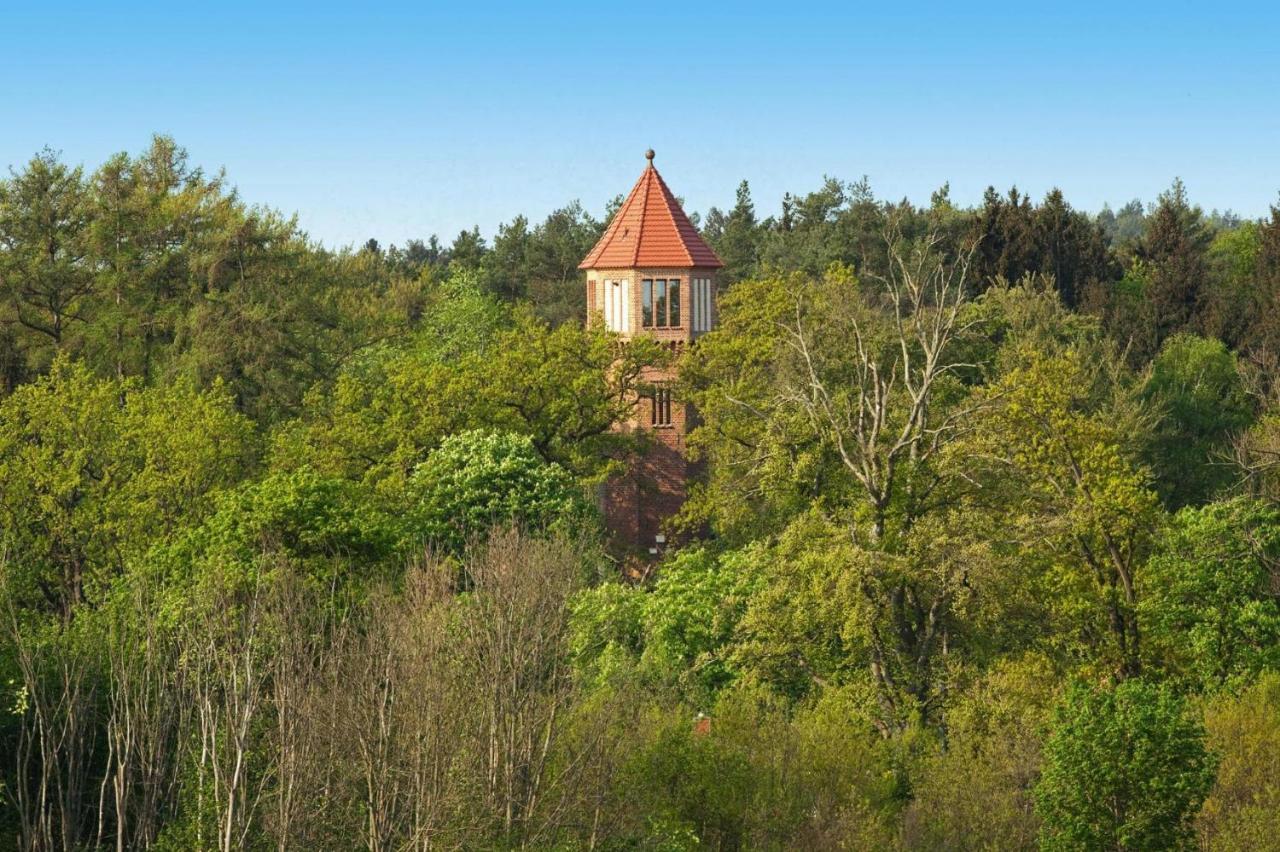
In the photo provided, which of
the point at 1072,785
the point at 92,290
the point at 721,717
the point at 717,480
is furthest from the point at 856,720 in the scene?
the point at 92,290

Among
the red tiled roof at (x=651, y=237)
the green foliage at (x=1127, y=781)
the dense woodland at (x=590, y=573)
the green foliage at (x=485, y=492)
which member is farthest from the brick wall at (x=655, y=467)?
the green foliage at (x=1127, y=781)

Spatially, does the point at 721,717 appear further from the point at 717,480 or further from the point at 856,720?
the point at 717,480

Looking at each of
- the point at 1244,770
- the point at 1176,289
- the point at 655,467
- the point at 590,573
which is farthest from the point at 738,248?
the point at 1244,770

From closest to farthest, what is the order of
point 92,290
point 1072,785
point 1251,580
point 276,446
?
point 1072,785, point 1251,580, point 276,446, point 92,290

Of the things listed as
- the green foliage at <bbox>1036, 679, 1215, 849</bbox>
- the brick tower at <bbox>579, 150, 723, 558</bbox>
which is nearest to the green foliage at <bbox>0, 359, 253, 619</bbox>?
the brick tower at <bbox>579, 150, 723, 558</bbox>

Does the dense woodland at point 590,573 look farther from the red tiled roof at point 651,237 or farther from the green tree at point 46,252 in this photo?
the red tiled roof at point 651,237

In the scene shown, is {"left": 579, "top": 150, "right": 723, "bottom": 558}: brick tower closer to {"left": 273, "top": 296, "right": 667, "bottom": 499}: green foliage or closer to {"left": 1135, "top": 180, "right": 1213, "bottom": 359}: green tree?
{"left": 273, "top": 296, "right": 667, "bottom": 499}: green foliage

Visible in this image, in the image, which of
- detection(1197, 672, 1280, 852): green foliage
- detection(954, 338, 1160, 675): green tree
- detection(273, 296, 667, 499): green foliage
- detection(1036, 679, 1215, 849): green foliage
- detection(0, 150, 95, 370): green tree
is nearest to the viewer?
detection(1036, 679, 1215, 849): green foliage
